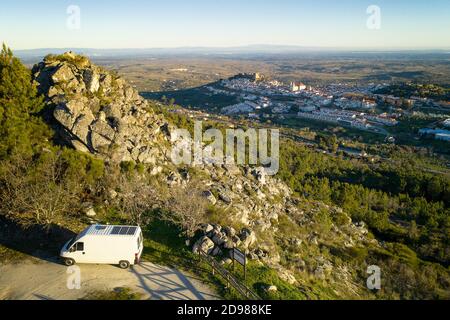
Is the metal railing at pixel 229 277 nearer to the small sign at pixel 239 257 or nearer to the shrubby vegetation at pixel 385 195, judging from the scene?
the small sign at pixel 239 257

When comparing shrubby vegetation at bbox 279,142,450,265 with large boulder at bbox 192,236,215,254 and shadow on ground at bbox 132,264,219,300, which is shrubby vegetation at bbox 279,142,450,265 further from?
shadow on ground at bbox 132,264,219,300

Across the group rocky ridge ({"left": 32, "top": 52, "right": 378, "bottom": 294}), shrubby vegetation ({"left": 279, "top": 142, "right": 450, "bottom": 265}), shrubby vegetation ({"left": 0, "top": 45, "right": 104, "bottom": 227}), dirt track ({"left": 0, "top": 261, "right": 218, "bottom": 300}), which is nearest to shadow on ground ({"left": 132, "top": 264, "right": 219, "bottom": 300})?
dirt track ({"left": 0, "top": 261, "right": 218, "bottom": 300})

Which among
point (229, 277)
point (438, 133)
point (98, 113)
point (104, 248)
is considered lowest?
point (438, 133)

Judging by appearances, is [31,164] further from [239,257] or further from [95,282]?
[239,257]

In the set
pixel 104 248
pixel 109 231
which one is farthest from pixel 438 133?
pixel 104 248

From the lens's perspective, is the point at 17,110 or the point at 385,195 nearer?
the point at 17,110

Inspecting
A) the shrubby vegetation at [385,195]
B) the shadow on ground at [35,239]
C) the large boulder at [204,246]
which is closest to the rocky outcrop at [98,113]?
the shadow on ground at [35,239]
